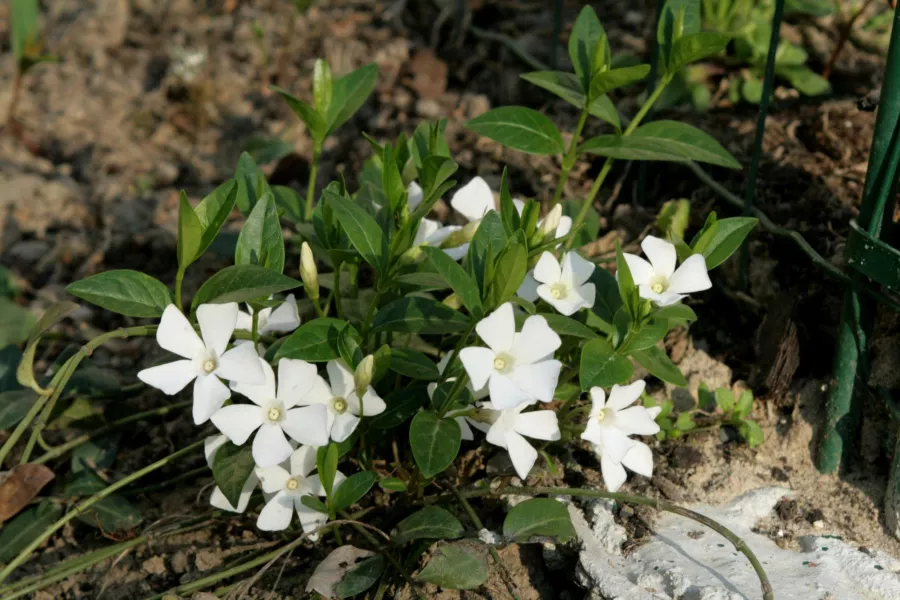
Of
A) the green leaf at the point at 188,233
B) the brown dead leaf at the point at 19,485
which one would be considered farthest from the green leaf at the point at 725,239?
the brown dead leaf at the point at 19,485

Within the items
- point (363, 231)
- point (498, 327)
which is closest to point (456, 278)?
point (498, 327)

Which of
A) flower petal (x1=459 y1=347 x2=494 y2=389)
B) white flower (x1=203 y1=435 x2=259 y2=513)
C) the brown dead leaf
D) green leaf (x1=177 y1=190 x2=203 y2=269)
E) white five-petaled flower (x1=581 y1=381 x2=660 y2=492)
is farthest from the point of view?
the brown dead leaf

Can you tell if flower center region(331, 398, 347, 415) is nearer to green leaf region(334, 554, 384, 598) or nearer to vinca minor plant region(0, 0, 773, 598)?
vinca minor plant region(0, 0, 773, 598)

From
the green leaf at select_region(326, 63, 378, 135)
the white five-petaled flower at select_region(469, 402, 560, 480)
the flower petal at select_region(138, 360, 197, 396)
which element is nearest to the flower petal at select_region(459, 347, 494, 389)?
the white five-petaled flower at select_region(469, 402, 560, 480)

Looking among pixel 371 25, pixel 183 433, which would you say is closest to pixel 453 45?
pixel 371 25

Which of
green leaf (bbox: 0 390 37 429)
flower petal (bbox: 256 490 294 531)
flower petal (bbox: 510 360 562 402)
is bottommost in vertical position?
green leaf (bbox: 0 390 37 429)

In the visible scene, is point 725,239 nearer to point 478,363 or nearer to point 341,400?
point 478,363

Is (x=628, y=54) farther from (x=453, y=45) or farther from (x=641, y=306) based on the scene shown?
(x=641, y=306)
